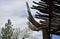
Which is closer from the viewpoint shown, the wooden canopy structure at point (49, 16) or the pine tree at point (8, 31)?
the wooden canopy structure at point (49, 16)

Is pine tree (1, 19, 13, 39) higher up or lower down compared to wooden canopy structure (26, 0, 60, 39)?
lower down

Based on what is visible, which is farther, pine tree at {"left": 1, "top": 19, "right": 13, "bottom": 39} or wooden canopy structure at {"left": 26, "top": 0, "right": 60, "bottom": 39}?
pine tree at {"left": 1, "top": 19, "right": 13, "bottom": 39}

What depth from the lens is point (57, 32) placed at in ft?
12.1

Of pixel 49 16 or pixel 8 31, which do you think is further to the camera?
pixel 8 31

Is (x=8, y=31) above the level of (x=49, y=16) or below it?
below

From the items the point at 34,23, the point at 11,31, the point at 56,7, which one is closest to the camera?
the point at 56,7

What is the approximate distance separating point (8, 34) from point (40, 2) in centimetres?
1612

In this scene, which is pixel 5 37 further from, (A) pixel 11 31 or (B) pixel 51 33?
(B) pixel 51 33

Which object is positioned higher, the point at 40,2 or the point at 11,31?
Result: the point at 40,2

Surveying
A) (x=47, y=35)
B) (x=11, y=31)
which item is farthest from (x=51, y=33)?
(x=11, y=31)

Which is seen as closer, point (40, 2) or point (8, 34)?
point (40, 2)

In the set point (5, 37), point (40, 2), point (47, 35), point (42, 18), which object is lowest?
point (5, 37)

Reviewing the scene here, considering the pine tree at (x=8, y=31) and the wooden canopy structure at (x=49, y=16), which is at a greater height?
the wooden canopy structure at (x=49, y=16)

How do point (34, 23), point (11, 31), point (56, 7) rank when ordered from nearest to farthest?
point (56, 7)
point (34, 23)
point (11, 31)
